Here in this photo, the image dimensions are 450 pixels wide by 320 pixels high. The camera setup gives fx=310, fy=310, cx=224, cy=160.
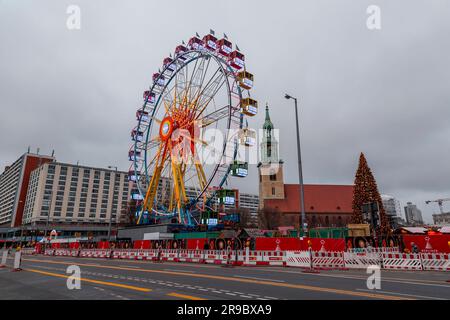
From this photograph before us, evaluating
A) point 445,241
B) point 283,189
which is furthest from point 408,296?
point 283,189

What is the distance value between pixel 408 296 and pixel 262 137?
295 ft

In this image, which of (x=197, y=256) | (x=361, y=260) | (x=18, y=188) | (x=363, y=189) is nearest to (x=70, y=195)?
(x=18, y=188)

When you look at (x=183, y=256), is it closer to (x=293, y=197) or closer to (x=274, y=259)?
(x=274, y=259)

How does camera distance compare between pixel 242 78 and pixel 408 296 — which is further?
pixel 242 78

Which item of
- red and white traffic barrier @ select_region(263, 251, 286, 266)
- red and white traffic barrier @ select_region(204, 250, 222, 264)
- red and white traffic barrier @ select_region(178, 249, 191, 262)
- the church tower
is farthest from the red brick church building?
red and white traffic barrier @ select_region(263, 251, 286, 266)

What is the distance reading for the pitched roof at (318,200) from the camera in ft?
305

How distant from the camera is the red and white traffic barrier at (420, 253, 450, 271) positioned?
1847 centimetres

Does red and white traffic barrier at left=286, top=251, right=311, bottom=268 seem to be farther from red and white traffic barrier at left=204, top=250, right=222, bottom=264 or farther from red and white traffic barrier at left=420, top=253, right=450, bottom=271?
red and white traffic barrier at left=420, top=253, right=450, bottom=271

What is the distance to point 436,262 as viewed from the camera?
1891 centimetres
